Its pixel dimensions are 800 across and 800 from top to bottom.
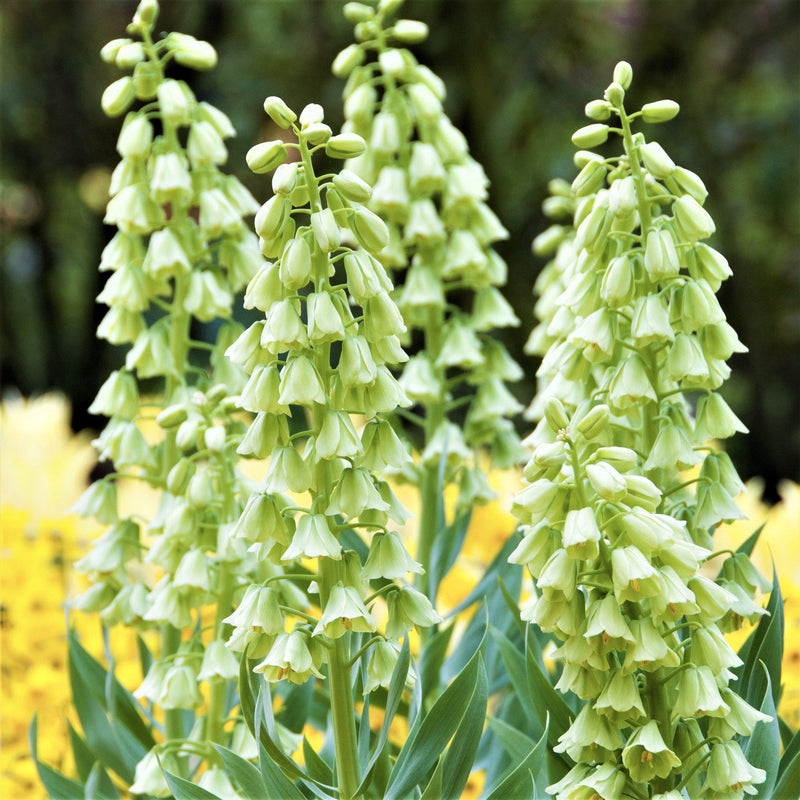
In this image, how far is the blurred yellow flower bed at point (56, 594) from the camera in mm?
1400

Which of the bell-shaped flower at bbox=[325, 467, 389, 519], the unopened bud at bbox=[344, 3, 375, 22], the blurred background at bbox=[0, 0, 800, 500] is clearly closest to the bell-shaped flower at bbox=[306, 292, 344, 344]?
the bell-shaped flower at bbox=[325, 467, 389, 519]

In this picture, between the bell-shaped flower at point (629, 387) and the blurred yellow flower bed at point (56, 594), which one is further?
the blurred yellow flower bed at point (56, 594)

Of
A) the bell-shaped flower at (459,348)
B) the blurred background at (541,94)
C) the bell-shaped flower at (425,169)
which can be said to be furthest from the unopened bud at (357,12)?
the blurred background at (541,94)

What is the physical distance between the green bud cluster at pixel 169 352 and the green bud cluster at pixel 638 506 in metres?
0.32

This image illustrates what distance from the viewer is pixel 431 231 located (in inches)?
46.6

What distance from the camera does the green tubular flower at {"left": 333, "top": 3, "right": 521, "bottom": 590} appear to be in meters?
1.18

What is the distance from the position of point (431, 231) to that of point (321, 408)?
457mm

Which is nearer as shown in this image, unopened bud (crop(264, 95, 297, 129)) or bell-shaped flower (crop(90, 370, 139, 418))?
unopened bud (crop(264, 95, 297, 129))

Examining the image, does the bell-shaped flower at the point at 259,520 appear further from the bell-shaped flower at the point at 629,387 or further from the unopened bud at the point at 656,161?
the unopened bud at the point at 656,161

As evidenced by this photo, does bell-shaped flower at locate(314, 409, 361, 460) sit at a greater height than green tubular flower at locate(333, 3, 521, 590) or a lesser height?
lesser

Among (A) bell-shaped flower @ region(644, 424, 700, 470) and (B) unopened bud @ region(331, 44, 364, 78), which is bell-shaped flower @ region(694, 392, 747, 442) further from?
(B) unopened bud @ region(331, 44, 364, 78)

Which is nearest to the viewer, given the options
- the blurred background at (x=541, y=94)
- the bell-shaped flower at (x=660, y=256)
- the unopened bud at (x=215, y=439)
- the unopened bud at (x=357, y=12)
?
the bell-shaped flower at (x=660, y=256)

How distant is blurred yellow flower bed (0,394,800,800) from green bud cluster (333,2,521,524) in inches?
10.1

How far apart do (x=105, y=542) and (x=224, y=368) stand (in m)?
0.21
